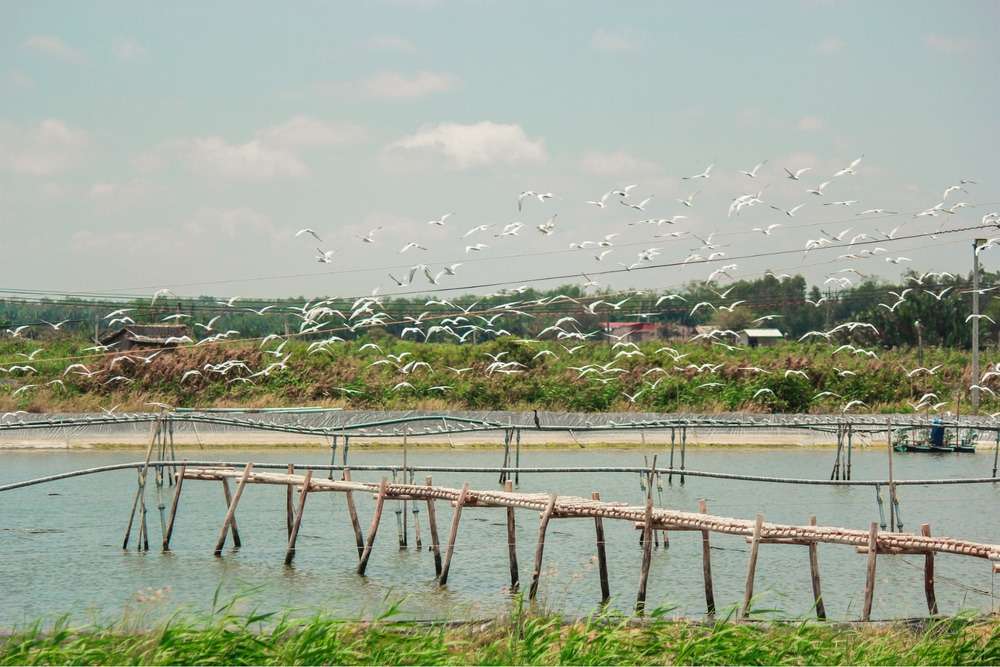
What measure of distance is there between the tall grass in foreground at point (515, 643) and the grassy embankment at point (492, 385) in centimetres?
3062

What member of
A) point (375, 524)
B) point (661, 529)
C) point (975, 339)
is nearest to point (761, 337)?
point (975, 339)

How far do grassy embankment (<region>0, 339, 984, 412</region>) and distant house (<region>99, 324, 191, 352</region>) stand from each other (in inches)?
149

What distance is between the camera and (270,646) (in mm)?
10570

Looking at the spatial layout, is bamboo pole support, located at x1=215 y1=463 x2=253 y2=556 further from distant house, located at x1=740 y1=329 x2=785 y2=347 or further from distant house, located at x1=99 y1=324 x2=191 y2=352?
distant house, located at x1=740 y1=329 x2=785 y2=347

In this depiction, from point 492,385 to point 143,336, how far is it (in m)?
15.7

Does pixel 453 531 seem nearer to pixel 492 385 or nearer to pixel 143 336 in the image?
pixel 492 385

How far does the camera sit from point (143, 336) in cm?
5122

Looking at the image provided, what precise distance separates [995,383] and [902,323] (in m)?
16.3

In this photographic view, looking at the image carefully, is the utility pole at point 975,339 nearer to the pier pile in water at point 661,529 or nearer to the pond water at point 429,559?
the pond water at point 429,559

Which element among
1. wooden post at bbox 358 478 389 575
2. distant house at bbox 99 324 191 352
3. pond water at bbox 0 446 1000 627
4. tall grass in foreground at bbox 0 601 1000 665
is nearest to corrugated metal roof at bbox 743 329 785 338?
distant house at bbox 99 324 191 352

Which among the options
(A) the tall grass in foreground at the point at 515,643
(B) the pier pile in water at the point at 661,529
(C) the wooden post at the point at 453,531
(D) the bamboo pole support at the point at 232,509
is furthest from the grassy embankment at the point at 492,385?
(A) the tall grass in foreground at the point at 515,643

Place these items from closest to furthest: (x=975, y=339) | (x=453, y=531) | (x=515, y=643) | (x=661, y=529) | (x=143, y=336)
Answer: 1. (x=515, y=643)
2. (x=661, y=529)
3. (x=453, y=531)
4. (x=975, y=339)
5. (x=143, y=336)

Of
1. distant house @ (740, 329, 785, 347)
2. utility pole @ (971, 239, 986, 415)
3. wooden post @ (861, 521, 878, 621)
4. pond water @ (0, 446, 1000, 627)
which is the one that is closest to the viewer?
wooden post @ (861, 521, 878, 621)

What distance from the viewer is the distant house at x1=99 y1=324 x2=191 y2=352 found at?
49.9m
